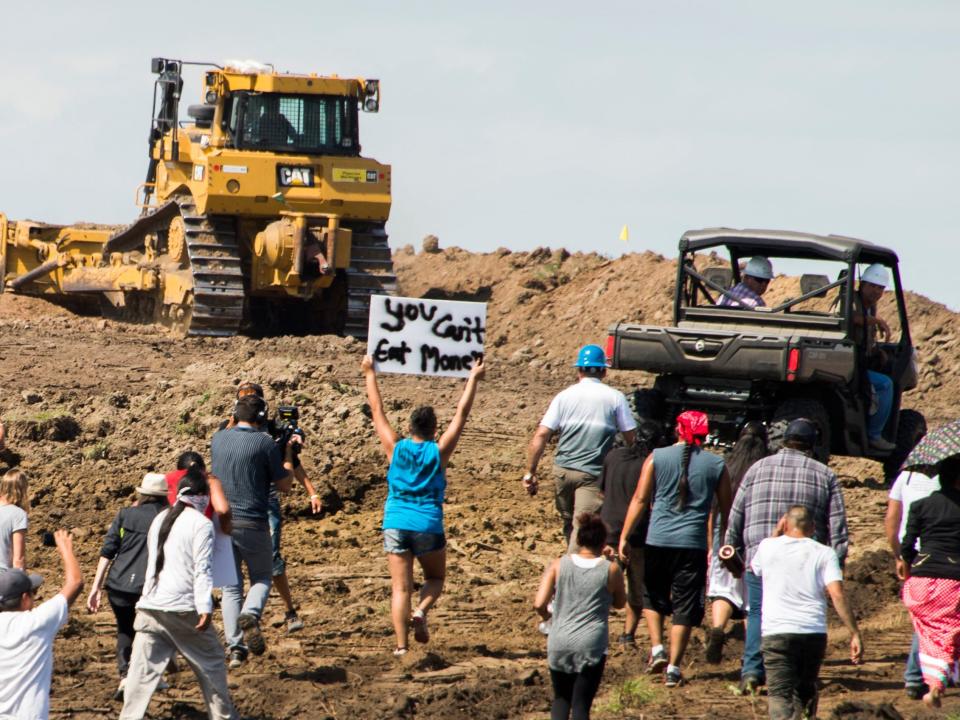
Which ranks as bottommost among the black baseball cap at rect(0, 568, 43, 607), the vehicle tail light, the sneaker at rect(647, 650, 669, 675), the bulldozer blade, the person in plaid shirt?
the sneaker at rect(647, 650, 669, 675)

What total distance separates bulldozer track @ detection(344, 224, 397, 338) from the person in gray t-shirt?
627 inches

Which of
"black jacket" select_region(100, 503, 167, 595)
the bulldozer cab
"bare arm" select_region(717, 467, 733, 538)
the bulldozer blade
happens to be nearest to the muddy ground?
"black jacket" select_region(100, 503, 167, 595)

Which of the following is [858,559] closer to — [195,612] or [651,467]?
[651,467]

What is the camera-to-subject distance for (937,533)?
8.48 m

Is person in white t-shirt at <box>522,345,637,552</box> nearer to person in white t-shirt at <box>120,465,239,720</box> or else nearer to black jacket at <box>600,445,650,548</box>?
black jacket at <box>600,445,650,548</box>

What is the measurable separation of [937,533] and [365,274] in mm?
17008

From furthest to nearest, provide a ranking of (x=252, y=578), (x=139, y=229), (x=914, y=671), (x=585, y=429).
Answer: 1. (x=139, y=229)
2. (x=585, y=429)
3. (x=252, y=578)
4. (x=914, y=671)

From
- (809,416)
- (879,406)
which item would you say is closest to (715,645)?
(809,416)

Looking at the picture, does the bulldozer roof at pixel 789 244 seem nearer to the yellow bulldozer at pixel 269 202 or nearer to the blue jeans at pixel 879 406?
the blue jeans at pixel 879 406

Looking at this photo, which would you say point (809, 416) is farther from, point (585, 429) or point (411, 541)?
point (411, 541)

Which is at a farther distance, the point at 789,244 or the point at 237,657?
the point at 789,244

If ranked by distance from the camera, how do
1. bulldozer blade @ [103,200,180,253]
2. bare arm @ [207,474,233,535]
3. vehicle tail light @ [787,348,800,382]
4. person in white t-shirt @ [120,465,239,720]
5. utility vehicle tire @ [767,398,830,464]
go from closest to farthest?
person in white t-shirt @ [120,465,239,720] < bare arm @ [207,474,233,535] < vehicle tail light @ [787,348,800,382] < utility vehicle tire @ [767,398,830,464] < bulldozer blade @ [103,200,180,253]

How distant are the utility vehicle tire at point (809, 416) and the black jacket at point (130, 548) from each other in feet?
20.5

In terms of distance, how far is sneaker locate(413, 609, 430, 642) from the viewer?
9609 mm
